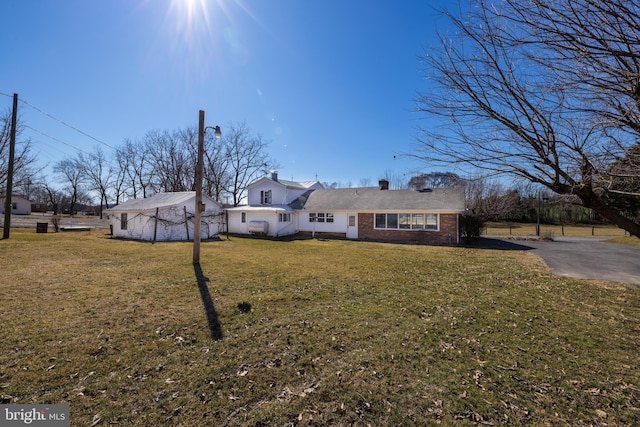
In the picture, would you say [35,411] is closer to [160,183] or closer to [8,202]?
[8,202]

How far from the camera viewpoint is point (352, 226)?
22297 mm

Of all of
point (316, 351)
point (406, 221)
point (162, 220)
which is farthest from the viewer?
point (406, 221)

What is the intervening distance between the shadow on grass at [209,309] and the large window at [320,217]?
15.5 metres

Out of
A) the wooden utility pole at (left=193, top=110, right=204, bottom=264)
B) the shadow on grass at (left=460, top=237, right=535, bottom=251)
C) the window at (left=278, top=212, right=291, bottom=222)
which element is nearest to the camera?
the wooden utility pole at (left=193, top=110, right=204, bottom=264)

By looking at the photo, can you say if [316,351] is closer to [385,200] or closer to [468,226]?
[385,200]

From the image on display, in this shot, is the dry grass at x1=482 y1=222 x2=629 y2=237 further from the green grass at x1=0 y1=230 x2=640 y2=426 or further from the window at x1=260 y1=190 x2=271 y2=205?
the green grass at x1=0 y1=230 x2=640 y2=426

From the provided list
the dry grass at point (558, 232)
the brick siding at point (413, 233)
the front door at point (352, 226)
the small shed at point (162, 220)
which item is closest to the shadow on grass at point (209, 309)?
the small shed at point (162, 220)

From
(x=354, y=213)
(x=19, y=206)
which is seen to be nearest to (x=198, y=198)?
(x=354, y=213)

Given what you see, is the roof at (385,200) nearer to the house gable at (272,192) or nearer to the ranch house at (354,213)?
the ranch house at (354,213)

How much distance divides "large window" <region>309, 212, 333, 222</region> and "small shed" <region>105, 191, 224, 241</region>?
8.44 m

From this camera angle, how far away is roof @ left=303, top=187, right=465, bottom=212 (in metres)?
19.6

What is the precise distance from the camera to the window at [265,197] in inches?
1041

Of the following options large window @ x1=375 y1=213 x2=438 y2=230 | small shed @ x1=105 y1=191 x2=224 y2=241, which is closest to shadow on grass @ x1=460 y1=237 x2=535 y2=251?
large window @ x1=375 y1=213 x2=438 y2=230

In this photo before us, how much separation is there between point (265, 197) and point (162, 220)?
10115 mm
